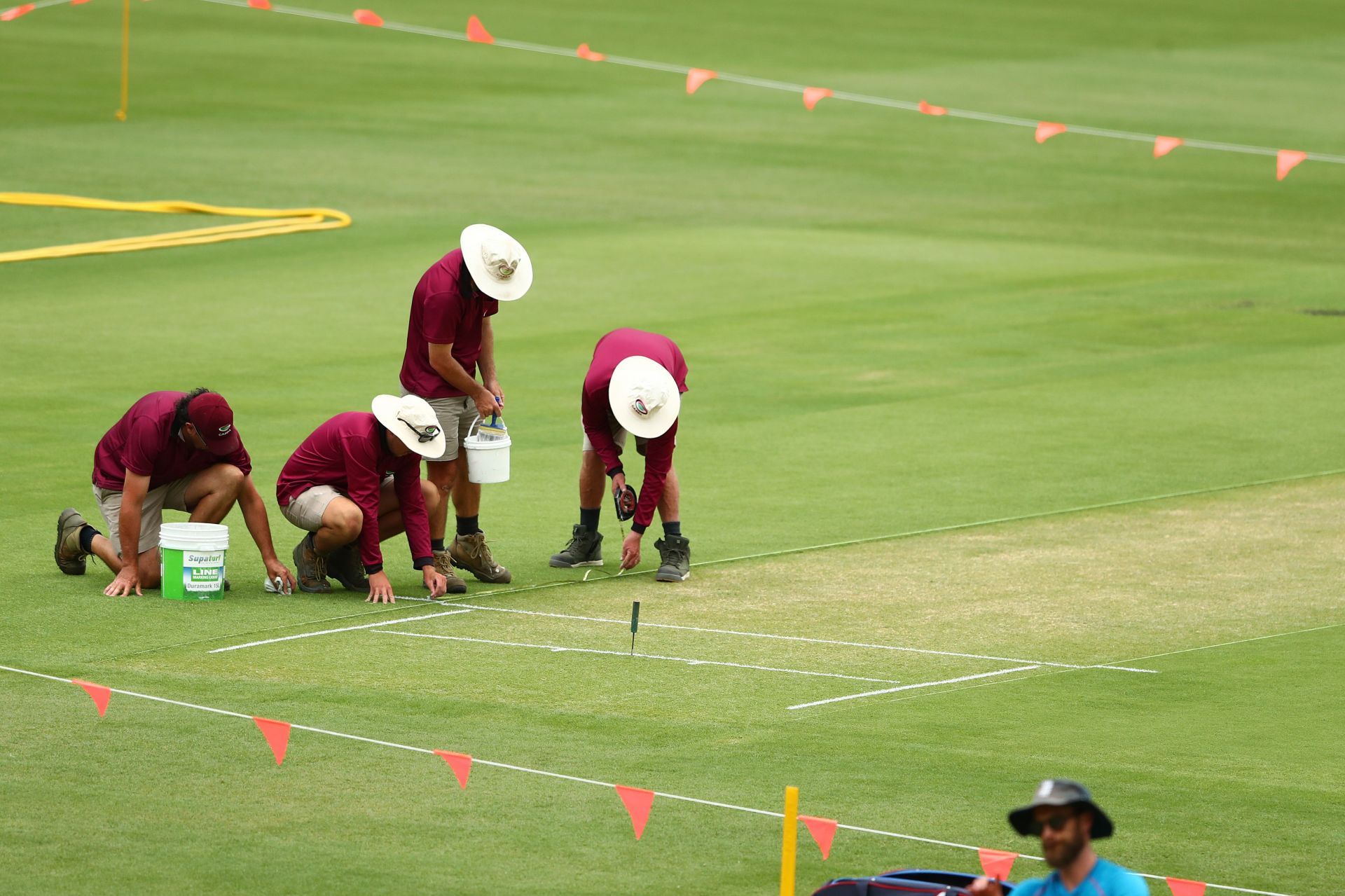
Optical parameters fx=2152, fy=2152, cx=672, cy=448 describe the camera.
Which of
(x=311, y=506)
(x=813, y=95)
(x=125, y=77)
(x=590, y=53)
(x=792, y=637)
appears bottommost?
(x=792, y=637)

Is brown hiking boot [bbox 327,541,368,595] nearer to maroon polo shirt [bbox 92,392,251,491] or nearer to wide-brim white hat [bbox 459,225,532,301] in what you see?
maroon polo shirt [bbox 92,392,251,491]

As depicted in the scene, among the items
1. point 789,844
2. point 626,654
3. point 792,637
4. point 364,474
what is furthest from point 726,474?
point 789,844

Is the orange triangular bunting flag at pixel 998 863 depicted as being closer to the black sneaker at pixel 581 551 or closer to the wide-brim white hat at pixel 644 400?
the wide-brim white hat at pixel 644 400

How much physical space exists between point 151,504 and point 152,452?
593 millimetres

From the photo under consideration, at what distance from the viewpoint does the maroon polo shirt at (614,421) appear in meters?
13.6

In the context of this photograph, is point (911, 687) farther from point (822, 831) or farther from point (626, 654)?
point (822, 831)

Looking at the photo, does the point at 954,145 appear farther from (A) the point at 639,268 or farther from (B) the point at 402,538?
(B) the point at 402,538

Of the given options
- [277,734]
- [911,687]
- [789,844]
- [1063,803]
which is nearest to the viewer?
[1063,803]

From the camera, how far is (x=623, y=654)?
12.0 metres

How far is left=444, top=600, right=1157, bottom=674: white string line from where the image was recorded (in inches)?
475

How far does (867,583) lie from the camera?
13.9 meters

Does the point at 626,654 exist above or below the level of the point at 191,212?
below

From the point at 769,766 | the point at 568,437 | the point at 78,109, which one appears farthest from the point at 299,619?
the point at 78,109

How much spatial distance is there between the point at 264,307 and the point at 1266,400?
1094cm
